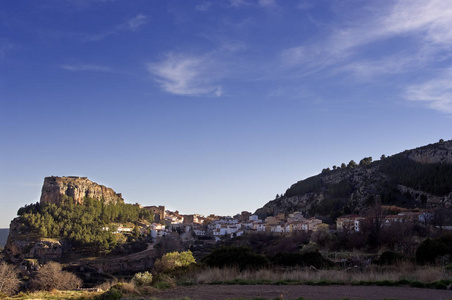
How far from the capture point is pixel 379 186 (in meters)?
63.8

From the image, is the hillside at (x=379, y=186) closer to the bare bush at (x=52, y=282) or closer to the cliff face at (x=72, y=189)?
the bare bush at (x=52, y=282)

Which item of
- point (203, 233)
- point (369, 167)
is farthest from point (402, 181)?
point (203, 233)

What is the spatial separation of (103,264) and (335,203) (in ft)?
126

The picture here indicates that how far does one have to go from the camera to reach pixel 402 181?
6128 cm

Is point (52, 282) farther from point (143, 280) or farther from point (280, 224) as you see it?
point (280, 224)

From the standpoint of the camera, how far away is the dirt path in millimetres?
7195

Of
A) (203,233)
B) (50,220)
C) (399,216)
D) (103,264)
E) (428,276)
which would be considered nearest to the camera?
(428,276)

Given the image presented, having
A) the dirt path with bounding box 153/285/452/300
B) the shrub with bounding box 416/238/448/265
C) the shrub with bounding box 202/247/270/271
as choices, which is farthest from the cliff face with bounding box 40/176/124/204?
the dirt path with bounding box 153/285/452/300

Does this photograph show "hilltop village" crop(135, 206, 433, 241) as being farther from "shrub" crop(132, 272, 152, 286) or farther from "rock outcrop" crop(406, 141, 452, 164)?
"rock outcrop" crop(406, 141, 452, 164)

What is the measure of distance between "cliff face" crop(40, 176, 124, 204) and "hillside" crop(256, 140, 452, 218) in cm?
3907

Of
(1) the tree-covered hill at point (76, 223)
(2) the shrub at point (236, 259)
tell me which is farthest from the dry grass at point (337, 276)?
(1) the tree-covered hill at point (76, 223)

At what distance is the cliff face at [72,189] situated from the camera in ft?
279

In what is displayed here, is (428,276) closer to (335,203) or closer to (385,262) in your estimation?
(385,262)

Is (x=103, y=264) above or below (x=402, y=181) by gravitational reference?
below
